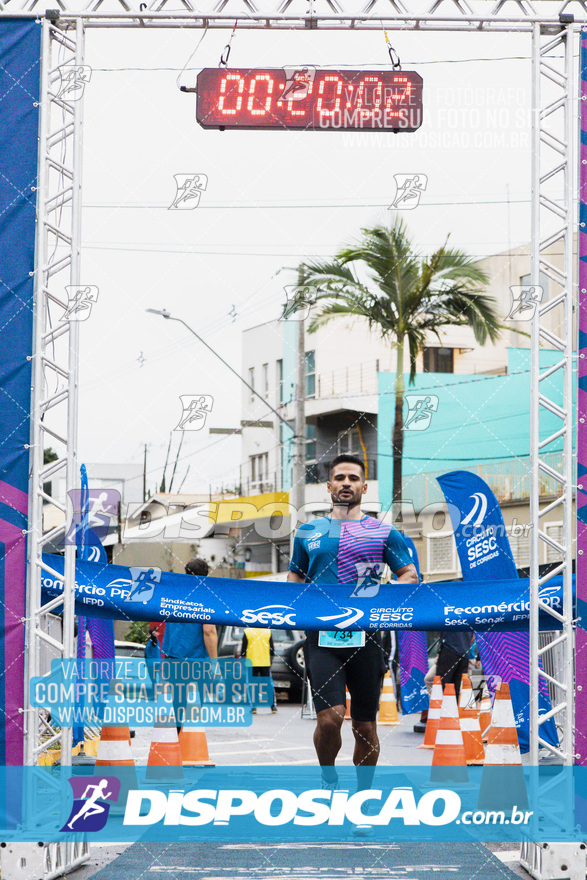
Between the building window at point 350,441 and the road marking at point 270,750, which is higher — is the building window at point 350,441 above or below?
above

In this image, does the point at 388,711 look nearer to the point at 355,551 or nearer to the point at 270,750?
the point at 270,750

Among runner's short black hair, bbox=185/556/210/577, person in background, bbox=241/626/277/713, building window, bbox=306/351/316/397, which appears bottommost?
person in background, bbox=241/626/277/713

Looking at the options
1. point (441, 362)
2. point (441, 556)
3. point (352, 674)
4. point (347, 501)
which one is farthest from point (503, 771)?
point (441, 362)

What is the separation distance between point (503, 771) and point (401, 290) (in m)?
12.9

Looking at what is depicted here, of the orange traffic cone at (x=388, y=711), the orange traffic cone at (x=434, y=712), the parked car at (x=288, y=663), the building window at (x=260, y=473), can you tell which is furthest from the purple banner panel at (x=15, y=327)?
the building window at (x=260, y=473)

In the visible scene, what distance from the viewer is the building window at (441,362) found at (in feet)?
102

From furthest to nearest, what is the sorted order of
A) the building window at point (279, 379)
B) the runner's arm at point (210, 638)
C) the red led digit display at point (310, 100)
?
1. the building window at point (279, 379)
2. the runner's arm at point (210, 638)
3. the red led digit display at point (310, 100)

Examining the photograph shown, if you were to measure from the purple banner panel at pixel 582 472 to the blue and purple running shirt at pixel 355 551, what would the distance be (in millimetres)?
1071

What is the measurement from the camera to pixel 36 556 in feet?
17.4

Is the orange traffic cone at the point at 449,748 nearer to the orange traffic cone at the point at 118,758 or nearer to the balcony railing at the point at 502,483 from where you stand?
the orange traffic cone at the point at 118,758

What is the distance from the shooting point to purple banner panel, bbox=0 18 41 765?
5266mm

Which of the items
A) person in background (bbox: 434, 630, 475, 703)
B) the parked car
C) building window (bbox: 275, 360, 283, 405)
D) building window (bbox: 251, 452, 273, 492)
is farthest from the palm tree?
building window (bbox: 251, 452, 273, 492)

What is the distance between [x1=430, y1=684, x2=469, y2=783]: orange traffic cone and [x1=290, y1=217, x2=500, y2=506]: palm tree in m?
10.2

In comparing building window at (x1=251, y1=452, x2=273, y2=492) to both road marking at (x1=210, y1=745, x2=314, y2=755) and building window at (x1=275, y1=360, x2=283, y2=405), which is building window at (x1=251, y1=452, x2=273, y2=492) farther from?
road marking at (x1=210, y1=745, x2=314, y2=755)
